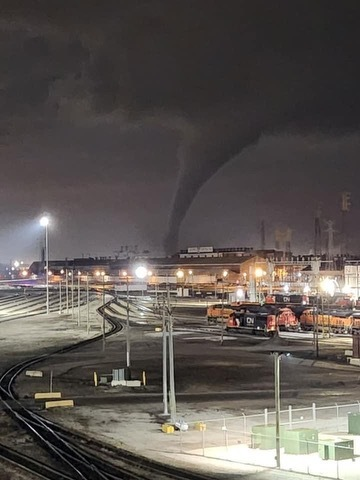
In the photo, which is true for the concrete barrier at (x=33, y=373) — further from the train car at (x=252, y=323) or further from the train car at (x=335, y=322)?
the train car at (x=335, y=322)

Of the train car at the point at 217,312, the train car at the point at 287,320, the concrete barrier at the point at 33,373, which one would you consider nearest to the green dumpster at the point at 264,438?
the concrete barrier at the point at 33,373

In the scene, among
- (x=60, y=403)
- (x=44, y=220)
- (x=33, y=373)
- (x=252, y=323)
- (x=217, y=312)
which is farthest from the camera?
(x=44, y=220)

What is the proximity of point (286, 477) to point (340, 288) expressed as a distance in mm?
→ 103048

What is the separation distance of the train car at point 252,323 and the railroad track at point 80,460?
46996 millimetres

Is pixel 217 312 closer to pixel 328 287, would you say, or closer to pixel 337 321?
pixel 337 321

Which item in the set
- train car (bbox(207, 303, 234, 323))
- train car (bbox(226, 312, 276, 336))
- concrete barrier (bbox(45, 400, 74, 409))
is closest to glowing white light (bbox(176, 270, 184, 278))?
A: train car (bbox(207, 303, 234, 323))

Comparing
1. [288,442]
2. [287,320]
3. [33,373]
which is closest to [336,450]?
[288,442]

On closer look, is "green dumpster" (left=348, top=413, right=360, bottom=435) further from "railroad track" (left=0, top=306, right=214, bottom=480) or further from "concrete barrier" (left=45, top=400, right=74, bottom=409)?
"concrete barrier" (left=45, top=400, right=74, bottom=409)

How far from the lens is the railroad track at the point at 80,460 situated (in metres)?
24.8

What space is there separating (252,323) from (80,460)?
55.8 meters

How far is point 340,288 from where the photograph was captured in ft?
407

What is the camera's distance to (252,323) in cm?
8144

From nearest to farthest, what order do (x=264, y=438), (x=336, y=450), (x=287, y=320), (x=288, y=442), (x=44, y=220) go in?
(x=336, y=450)
(x=288, y=442)
(x=264, y=438)
(x=287, y=320)
(x=44, y=220)

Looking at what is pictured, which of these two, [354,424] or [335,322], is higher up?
[335,322]
